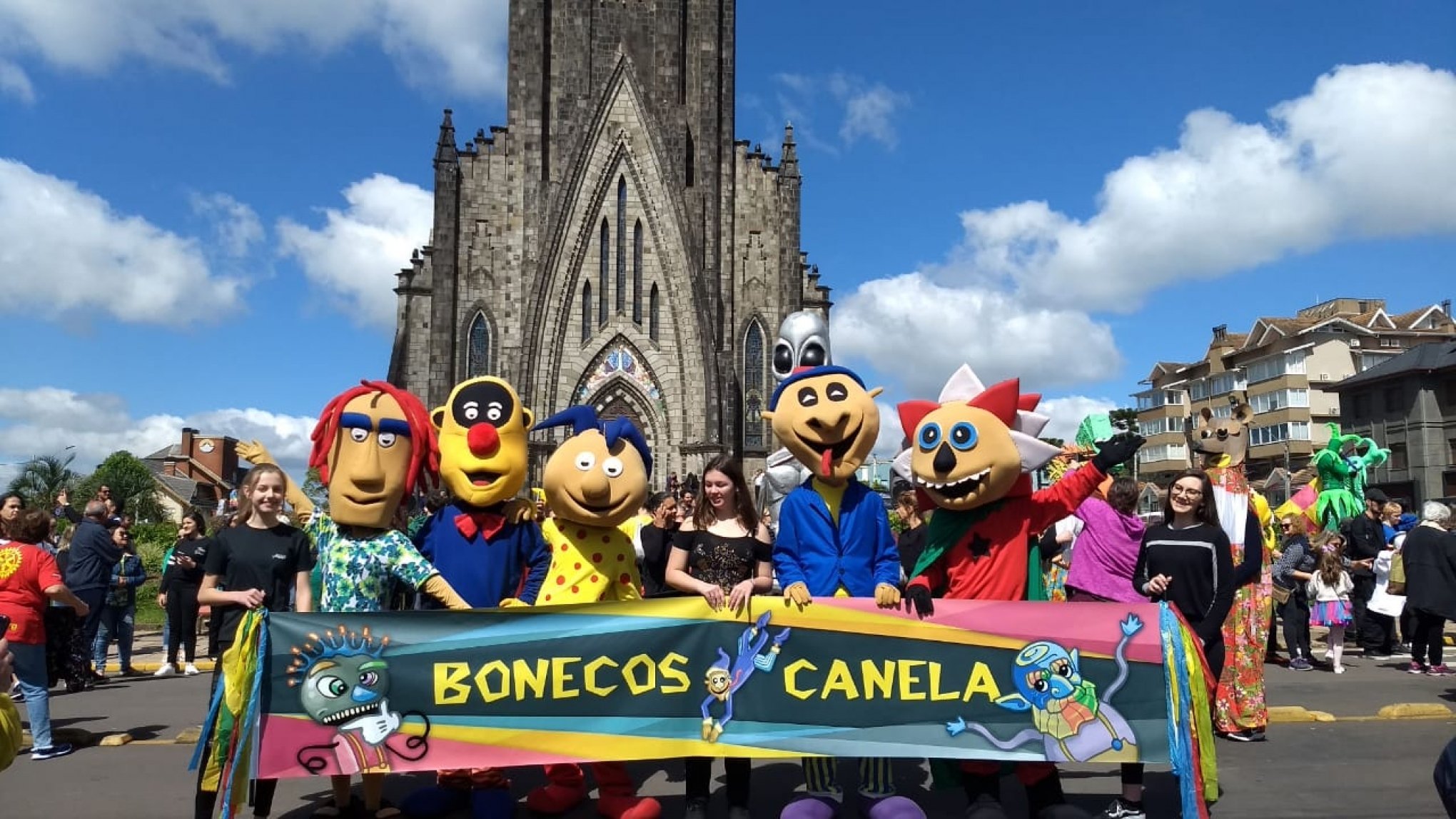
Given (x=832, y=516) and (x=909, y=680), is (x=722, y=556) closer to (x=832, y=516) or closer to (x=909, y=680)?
(x=832, y=516)

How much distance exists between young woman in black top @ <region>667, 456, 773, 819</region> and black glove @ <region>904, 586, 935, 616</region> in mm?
724

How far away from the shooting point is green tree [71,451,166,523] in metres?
50.5

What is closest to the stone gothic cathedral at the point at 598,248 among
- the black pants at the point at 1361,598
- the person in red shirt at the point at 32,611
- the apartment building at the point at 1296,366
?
the black pants at the point at 1361,598

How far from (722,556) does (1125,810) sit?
2.44 metres

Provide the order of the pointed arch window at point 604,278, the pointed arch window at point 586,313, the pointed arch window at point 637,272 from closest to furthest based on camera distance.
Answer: the pointed arch window at point 586,313 < the pointed arch window at point 604,278 < the pointed arch window at point 637,272

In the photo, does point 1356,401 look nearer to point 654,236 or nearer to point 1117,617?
point 654,236

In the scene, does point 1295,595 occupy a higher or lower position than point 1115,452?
lower

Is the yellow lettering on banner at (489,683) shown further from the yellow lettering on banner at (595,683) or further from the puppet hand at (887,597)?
the puppet hand at (887,597)

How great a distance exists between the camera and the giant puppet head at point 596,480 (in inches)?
203

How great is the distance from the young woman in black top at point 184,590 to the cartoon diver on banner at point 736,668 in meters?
7.96

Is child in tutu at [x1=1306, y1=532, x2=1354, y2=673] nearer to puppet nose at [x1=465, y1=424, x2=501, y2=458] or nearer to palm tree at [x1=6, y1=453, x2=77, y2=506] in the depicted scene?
puppet nose at [x1=465, y1=424, x2=501, y2=458]

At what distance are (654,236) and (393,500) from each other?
994 inches

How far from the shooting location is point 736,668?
189 inches

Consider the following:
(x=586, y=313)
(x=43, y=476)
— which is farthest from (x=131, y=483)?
(x=586, y=313)
